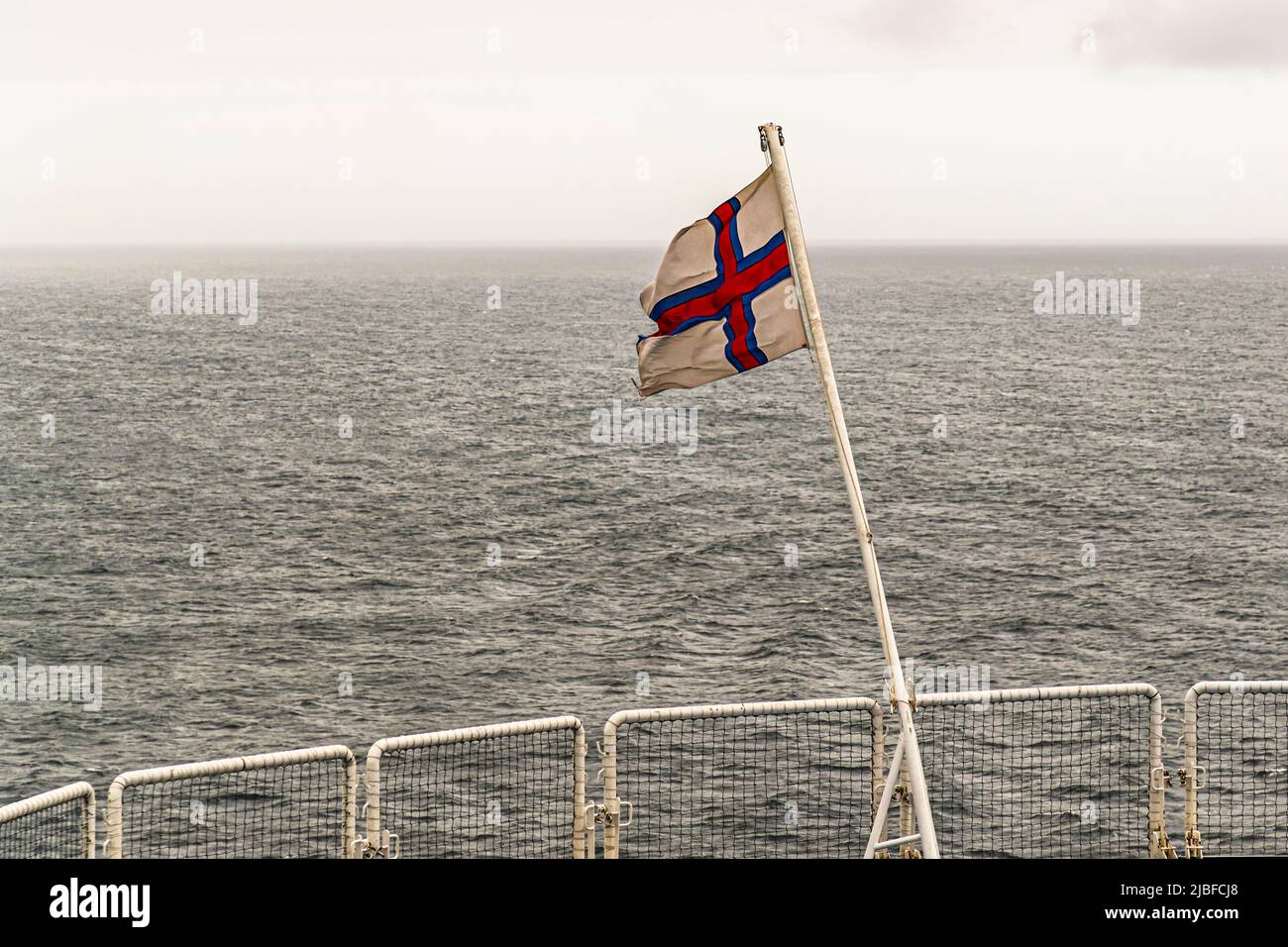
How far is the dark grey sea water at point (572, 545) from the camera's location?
45156mm

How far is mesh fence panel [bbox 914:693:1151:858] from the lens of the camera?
3200 centimetres

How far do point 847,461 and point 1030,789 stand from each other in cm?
2860

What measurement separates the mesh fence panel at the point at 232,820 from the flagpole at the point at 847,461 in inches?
845

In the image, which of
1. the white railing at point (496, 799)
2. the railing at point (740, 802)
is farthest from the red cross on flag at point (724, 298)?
the railing at point (740, 802)

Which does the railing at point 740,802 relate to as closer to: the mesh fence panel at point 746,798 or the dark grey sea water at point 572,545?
the mesh fence panel at point 746,798

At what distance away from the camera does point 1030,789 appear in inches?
1415

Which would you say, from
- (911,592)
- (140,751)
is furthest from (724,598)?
(140,751)

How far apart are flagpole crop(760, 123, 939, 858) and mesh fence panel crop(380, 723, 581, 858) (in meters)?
18.9

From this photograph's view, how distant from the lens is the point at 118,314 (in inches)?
7298

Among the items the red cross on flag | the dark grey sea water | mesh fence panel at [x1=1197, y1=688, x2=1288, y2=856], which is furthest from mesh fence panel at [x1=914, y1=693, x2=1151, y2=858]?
the red cross on flag

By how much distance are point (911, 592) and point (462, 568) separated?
725 inches

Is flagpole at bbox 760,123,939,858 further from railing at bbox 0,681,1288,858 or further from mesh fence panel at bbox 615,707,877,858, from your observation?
mesh fence panel at bbox 615,707,877,858

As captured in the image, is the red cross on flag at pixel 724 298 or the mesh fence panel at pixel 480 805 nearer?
the red cross on flag at pixel 724 298

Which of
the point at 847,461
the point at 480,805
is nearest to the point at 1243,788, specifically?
the point at 480,805
